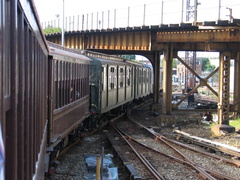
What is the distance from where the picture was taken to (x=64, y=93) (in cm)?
841

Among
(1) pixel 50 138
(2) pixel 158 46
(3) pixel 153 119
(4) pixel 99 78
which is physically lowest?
(3) pixel 153 119

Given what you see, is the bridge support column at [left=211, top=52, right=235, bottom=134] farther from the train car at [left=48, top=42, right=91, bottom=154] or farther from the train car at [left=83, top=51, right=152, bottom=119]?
the train car at [left=48, top=42, right=91, bottom=154]

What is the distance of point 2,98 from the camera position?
1.66m

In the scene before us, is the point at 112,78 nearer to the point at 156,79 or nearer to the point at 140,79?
the point at 140,79

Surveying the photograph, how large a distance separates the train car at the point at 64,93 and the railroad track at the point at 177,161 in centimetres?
222

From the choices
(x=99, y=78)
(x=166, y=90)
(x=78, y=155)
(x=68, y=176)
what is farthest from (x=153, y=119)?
(x=68, y=176)

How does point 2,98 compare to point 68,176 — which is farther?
point 68,176

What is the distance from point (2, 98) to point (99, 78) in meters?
12.4

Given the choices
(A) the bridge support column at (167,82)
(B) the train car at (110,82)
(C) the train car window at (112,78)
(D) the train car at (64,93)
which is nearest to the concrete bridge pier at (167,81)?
(A) the bridge support column at (167,82)

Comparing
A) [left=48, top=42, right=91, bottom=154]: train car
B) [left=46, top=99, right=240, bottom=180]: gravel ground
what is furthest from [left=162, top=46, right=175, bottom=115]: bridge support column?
[left=48, top=42, right=91, bottom=154]: train car

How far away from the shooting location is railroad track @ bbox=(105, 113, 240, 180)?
29.4 feet

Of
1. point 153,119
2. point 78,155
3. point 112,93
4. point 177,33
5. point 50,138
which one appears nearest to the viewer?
point 50,138

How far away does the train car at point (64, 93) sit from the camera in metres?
7.23

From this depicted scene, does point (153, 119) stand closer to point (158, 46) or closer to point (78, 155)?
point (158, 46)
